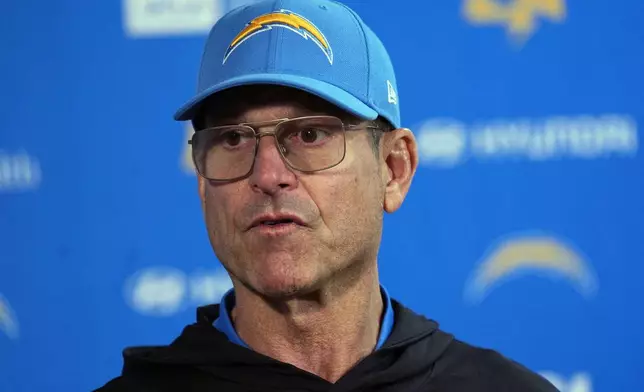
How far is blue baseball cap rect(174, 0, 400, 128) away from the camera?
48.5 inches

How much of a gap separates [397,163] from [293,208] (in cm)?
28

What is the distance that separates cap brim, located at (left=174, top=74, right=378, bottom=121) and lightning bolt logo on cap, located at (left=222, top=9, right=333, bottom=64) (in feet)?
0.21

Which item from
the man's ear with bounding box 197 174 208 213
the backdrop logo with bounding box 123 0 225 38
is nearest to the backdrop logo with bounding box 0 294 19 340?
the backdrop logo with bounding box 123 0 225 38

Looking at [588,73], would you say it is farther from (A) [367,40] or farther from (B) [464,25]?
(A) [367,40]

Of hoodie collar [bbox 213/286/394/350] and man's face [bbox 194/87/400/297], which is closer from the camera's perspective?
man's face [bbox 194/87/400/297]

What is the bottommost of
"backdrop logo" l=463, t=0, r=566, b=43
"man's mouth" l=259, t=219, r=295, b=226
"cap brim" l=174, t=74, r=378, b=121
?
"man's mouth" l=259, t=219, r=295, b=226

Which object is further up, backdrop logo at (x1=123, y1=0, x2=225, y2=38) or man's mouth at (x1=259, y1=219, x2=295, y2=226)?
backdrop logo at (x1=123, y1=0, x2=225, y2=38)

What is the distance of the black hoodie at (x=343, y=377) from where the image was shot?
1255 mm

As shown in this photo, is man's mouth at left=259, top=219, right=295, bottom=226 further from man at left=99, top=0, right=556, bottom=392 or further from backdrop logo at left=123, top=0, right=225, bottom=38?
backdrop logo at left=123, top=0, right=225, bottom=38

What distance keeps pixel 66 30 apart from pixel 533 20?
4.11 feet

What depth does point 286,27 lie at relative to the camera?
127 cm

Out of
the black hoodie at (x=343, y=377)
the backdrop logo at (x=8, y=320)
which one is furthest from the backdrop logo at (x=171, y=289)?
the black hoodie at (x=343, y=377)

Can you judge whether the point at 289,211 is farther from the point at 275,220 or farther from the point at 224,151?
the point at 224,151

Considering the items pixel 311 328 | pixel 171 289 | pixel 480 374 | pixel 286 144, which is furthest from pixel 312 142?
pixel 171 289
